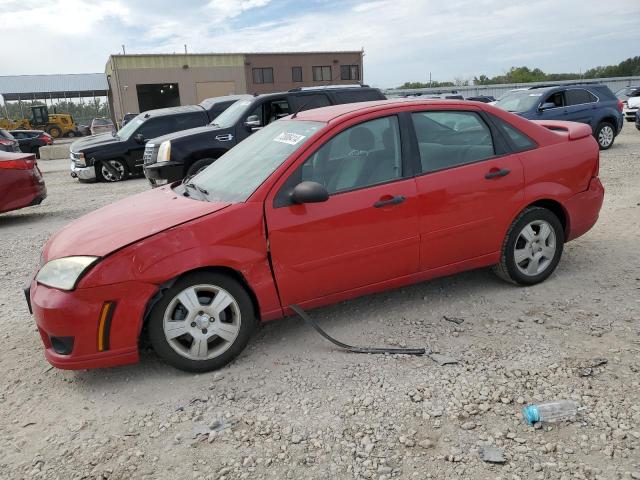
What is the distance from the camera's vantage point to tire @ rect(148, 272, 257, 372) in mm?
3262

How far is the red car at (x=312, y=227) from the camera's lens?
3199mm

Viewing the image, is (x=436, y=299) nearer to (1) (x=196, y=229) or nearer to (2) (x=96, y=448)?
(1) (x=196, y=229)

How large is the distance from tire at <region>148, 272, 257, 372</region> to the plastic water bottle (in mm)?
1744

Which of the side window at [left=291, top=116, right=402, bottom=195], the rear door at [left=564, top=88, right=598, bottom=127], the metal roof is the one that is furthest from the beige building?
the side window at [left=291, top=116, right=402, bottom=195]

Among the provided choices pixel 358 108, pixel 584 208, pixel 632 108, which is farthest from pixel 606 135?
pixel 358 108

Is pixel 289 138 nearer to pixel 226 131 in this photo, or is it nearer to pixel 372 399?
pixel 372 399

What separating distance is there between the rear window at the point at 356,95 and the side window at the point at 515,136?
20.7ft

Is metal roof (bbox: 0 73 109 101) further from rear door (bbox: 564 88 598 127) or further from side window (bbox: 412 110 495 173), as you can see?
side window (bbox: 412 110 495 173)

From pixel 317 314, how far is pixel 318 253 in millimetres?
828

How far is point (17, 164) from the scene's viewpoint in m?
8.39

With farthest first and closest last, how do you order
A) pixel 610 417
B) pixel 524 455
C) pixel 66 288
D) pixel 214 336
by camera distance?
pixel 214 336, pixel 66 288, pixel 610 417, pixel 524 455

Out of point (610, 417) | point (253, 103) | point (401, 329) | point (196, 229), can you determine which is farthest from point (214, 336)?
point (253, 103)

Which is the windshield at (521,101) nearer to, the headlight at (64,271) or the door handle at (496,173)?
the door handle at (496,173)

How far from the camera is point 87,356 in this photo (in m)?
3.20
